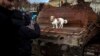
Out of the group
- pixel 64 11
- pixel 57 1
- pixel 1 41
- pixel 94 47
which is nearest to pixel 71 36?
pixel 94 47

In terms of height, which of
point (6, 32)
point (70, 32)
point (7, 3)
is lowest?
point (70, 32)

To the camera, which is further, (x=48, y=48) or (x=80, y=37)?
(x=48, y=48)

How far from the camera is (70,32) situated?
3.33 metres

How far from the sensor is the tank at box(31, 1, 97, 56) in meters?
3.18

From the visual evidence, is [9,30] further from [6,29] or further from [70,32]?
[70,32]

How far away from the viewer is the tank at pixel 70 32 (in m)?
3.18

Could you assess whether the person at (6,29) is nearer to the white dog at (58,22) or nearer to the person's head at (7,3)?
the person's head at (7,3)

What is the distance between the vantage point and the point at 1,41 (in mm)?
1690

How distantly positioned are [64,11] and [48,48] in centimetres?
67

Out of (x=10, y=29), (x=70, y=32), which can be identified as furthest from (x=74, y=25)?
(x=10, y=29)

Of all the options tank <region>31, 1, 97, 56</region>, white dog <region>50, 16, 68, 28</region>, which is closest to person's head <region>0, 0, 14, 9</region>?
tank <region>31, 1, 97, 56</region>

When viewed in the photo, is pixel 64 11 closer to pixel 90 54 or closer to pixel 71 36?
pixel 71 36

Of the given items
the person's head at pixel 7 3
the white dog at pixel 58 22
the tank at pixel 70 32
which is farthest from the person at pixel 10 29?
the white dog at pixel 58 22

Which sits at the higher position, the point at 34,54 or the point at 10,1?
the point at 10,1
